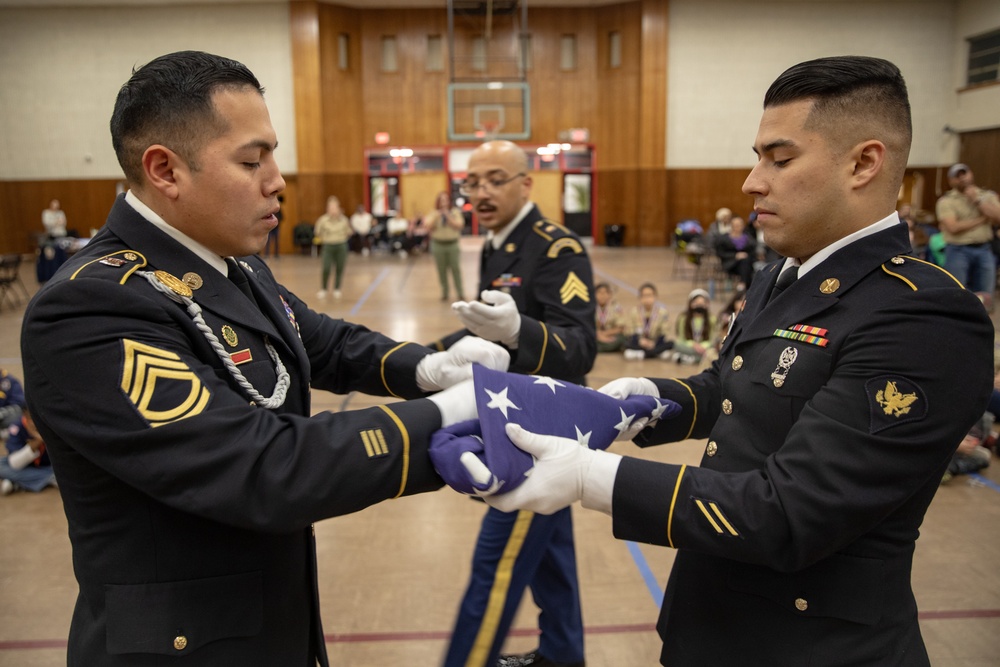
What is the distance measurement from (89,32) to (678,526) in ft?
78.6

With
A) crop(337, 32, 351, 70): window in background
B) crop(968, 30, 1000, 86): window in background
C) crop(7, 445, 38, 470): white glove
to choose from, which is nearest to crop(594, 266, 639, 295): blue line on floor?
crop(7, 445, 38, 470): white glove

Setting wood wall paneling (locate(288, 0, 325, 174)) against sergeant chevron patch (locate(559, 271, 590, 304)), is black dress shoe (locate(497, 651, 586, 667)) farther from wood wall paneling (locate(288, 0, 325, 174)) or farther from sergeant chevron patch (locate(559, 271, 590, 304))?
wood wall paneling (locate(288, 0, 325, 174))

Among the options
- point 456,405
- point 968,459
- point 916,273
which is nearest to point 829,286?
point 916,273

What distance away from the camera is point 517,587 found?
109 inches

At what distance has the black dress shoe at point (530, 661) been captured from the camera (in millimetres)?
3112

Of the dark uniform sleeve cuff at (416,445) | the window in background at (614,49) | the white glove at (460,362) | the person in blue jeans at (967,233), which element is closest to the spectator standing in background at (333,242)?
the person in blue jeans at (967,233)

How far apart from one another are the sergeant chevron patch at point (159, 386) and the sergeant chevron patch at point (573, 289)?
2163mm

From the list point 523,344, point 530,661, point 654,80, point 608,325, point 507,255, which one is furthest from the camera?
point 654,80

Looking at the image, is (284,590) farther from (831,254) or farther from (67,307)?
(831,254)

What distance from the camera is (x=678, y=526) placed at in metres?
1.55

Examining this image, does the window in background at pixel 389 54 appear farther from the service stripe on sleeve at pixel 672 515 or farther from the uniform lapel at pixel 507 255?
the service stripe on sleeve at pixel 672 515

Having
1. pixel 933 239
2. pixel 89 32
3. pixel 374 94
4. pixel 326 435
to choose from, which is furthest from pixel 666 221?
pixel 326 435

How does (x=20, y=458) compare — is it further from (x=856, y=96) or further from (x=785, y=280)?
(x=856, y=96)

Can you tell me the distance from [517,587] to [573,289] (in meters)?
1.32
